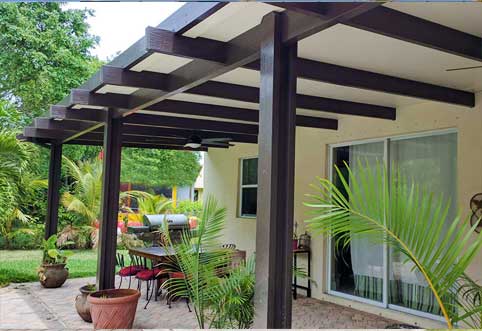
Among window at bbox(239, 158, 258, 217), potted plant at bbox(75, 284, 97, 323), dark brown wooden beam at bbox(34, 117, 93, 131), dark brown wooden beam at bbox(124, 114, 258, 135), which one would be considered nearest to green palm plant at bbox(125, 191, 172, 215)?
window at bbox(239, 158, 258, 217)

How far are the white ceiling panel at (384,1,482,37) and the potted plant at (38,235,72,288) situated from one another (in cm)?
641

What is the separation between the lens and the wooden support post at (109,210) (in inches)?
214

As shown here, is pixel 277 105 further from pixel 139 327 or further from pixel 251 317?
pixel 139 327

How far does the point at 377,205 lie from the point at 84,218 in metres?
12.1

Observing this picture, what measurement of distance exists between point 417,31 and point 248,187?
20.3 ft

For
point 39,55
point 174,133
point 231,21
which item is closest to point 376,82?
point 231,21

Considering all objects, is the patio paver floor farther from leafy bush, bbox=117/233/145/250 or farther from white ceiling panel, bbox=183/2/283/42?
leafy bush, bbox=117/233/145/250

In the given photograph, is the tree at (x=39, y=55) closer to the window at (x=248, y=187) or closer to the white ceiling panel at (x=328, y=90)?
the window at (x=248, y=187)

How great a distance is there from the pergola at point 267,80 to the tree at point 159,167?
Answer: 12.4 m

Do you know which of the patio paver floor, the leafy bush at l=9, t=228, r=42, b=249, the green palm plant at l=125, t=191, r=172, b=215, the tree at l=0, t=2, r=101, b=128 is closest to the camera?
the patio paver floor

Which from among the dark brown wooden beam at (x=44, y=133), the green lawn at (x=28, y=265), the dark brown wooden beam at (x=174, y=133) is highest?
the dark brown wooden beam at (x=174, y=133)

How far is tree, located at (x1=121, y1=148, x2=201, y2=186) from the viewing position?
59.7 ft

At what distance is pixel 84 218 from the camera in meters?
12.8

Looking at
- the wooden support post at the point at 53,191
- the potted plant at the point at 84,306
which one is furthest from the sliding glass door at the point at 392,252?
the wooden support post at the point at 53,191
